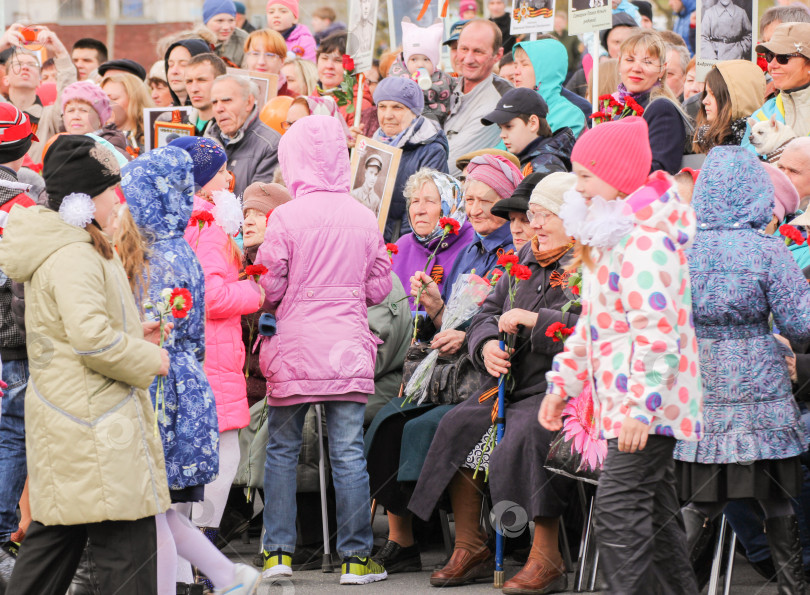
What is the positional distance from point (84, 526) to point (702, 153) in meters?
4.52

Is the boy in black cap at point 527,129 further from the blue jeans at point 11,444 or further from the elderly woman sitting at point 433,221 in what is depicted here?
the blue jeans at point 11,444

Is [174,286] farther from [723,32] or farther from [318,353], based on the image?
[723,32]

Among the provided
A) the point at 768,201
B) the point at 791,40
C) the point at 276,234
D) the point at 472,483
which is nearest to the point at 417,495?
the point at 472,483

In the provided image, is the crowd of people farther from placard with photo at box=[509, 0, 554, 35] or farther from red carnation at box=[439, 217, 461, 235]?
placard with photo at box=[509, 0, 554, 35]

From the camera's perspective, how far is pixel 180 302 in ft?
16.6

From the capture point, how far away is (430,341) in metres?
7.09

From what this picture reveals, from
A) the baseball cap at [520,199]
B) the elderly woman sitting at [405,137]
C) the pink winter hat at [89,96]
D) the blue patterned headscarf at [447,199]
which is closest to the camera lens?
the baseball cap at [520,199]

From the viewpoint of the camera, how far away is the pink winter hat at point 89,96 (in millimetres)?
9227

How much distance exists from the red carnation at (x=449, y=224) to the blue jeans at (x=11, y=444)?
261 centimetres

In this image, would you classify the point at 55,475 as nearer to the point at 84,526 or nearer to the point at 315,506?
the point at 84,526

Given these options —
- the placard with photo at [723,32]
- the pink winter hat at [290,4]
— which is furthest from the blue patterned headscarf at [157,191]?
the pink winter hat at [290,4]

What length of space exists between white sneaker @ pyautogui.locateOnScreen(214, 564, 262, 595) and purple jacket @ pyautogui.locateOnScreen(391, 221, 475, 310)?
2.58 m

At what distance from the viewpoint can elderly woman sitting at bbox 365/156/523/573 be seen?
6703mm

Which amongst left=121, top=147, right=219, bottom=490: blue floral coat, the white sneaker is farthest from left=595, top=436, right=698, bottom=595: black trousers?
left=121, top=147, right=219, bottom=490: blue floral coat
